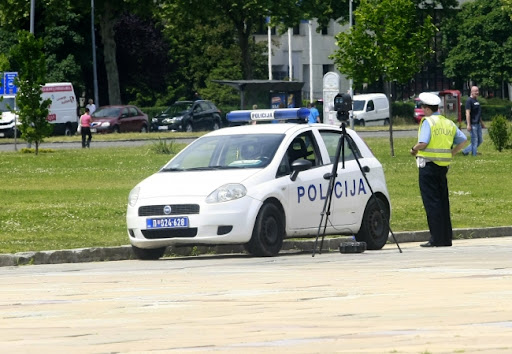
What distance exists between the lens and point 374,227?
61.4ft

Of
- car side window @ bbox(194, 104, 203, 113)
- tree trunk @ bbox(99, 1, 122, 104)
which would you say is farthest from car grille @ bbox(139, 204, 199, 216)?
tree trunk @ bbox(99, 1, 122, 104)

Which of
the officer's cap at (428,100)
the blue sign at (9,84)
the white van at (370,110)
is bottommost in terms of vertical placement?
the white van at (370,110)

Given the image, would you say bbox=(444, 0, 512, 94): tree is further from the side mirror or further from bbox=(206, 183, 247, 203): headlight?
bbox=(206, 183, 247, 203): headlight

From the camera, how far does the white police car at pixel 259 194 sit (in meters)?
16.7

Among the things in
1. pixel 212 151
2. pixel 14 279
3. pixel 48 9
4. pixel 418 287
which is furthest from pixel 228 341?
pixel 48 9

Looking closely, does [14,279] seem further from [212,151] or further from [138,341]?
[138,341]

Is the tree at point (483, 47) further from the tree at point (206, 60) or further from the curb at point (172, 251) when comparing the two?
the curb at point (172, 251)

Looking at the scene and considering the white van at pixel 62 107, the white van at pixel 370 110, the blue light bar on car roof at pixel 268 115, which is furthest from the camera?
the white van at pixel 370 110

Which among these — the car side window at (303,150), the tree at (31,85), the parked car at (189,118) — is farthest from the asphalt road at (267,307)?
the parked car at (189,118)

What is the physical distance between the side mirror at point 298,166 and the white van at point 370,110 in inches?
2738

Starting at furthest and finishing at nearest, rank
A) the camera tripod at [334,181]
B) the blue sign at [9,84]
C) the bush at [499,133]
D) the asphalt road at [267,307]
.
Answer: the blue sign at [9,84] → the bush at [499,133] → the camera tripod at [334,181] → the asphalt road at [267,307]

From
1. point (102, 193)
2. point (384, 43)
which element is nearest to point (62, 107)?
point (384, 43)

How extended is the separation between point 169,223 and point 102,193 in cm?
1234

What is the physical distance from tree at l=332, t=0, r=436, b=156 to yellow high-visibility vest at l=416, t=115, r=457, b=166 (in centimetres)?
2498
